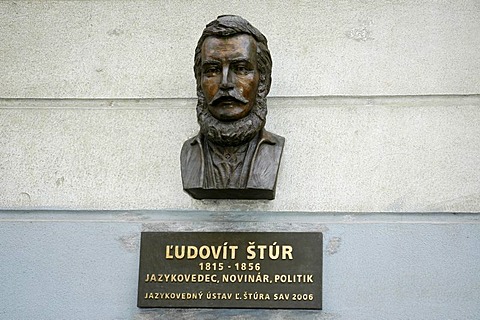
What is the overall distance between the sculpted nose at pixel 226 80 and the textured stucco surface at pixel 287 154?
1.30 feet

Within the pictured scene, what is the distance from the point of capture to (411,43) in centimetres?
460

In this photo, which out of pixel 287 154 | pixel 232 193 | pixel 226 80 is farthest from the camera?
pixel 287 154

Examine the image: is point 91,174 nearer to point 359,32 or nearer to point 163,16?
point 163,16

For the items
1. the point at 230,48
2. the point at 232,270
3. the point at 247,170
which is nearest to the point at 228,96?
the point at 230,48

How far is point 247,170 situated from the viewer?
4324mm

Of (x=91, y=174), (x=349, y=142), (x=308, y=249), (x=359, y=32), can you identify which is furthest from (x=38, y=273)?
(x=359, y=32)

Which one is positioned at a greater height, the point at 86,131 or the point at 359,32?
the point at 359,32

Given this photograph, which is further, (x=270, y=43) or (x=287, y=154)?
(x=270, y=43)

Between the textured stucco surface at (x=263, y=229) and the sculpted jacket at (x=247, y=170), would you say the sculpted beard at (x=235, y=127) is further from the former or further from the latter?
the textured stucco surface at (x=263, y=229)

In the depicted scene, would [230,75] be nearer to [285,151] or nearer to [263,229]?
[285,151]

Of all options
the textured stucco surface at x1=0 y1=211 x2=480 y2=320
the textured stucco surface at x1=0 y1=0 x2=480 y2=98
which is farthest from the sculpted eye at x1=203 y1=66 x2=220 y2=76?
the textured stucco surface at x1=0 y1=211 x2=480 y2=320

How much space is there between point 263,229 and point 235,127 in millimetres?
494

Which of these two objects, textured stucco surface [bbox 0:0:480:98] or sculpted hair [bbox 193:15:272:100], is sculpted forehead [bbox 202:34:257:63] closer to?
sculpted hair [bbox 193:15:272:100]

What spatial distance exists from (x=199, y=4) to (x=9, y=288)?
169 cm
